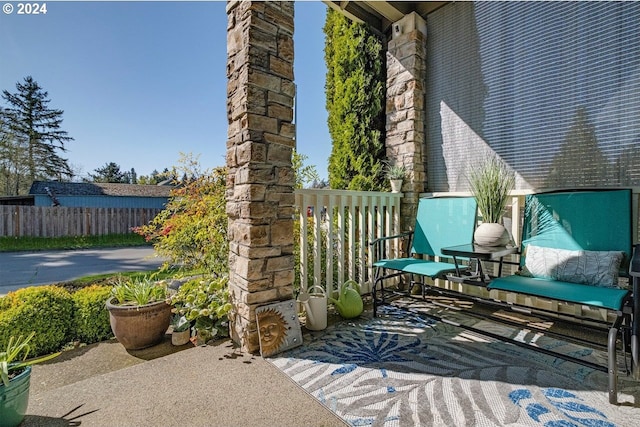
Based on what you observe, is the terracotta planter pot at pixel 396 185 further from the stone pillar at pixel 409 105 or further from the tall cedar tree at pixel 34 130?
the tall cedar tree at pixel 34 130

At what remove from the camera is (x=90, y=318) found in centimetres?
225

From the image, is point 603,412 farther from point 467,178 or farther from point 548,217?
point 467,178

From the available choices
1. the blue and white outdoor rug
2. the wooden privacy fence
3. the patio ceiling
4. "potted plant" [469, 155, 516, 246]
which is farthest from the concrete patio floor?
the wooden privacy fence

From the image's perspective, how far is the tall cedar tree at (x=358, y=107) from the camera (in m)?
3.74

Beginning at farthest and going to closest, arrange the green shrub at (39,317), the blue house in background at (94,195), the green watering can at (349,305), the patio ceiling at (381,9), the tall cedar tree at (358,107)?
the blue house in background at (94,195), the tall cedar tree at (358,107), the patio ceiling at (381,9), the green watering can at (349,305), the green shrub at (39,317)

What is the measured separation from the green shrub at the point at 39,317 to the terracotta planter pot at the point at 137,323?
0.39 metres

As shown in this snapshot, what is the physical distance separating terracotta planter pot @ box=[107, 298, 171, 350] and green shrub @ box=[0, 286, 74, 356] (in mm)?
392

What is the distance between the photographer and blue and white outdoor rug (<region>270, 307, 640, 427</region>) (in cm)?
134

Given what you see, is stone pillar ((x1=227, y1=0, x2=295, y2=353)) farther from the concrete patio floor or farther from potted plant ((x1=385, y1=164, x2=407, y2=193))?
potted plant ((x1=385, y1=164, x2=407, y2=193))

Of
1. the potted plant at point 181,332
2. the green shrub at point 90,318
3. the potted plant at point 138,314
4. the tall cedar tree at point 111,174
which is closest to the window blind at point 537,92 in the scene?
the potted plant at point 181,332

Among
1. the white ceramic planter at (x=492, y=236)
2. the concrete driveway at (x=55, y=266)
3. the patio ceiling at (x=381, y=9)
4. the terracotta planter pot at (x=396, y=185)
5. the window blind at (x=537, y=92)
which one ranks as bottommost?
the concrete driveway at (x=55, y=266)

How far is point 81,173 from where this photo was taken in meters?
20.3

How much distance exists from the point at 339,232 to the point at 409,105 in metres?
1.87

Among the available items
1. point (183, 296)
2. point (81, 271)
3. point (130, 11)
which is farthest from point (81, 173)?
point (183, 296)
